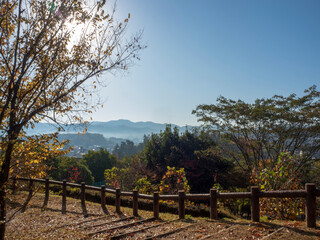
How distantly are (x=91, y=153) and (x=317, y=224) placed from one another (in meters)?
48.7

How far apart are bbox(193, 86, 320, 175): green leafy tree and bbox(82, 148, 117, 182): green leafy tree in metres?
35.7

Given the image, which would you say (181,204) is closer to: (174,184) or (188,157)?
(174,184)

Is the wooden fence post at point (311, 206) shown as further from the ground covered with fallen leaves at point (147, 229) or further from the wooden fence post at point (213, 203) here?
the wooden fence post at point (213, 203)

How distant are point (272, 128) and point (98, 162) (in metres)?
39.3

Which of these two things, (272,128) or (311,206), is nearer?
(311,206)

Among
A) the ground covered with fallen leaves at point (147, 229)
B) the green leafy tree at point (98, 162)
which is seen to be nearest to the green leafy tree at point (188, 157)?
the ground covered with fallen leaves at point (147, 229)

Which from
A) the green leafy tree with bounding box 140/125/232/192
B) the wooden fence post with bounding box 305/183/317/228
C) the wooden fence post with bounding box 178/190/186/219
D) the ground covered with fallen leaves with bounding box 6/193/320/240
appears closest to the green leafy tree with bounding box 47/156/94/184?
the green leafy tree with bounding box 140/125/232/192

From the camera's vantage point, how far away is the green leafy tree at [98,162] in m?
50.0

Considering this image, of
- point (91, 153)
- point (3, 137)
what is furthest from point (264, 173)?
point (91, 153)

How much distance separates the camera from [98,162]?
50469 millimetres

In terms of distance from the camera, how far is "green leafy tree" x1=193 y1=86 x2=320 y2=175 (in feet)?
56.6

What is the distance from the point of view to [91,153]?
168 feet

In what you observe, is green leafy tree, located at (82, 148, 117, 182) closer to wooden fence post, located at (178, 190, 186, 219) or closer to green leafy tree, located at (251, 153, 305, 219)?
wooden fence post, located at (178, 190, 186, 219)

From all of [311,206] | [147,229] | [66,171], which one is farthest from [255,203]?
[66,171]
